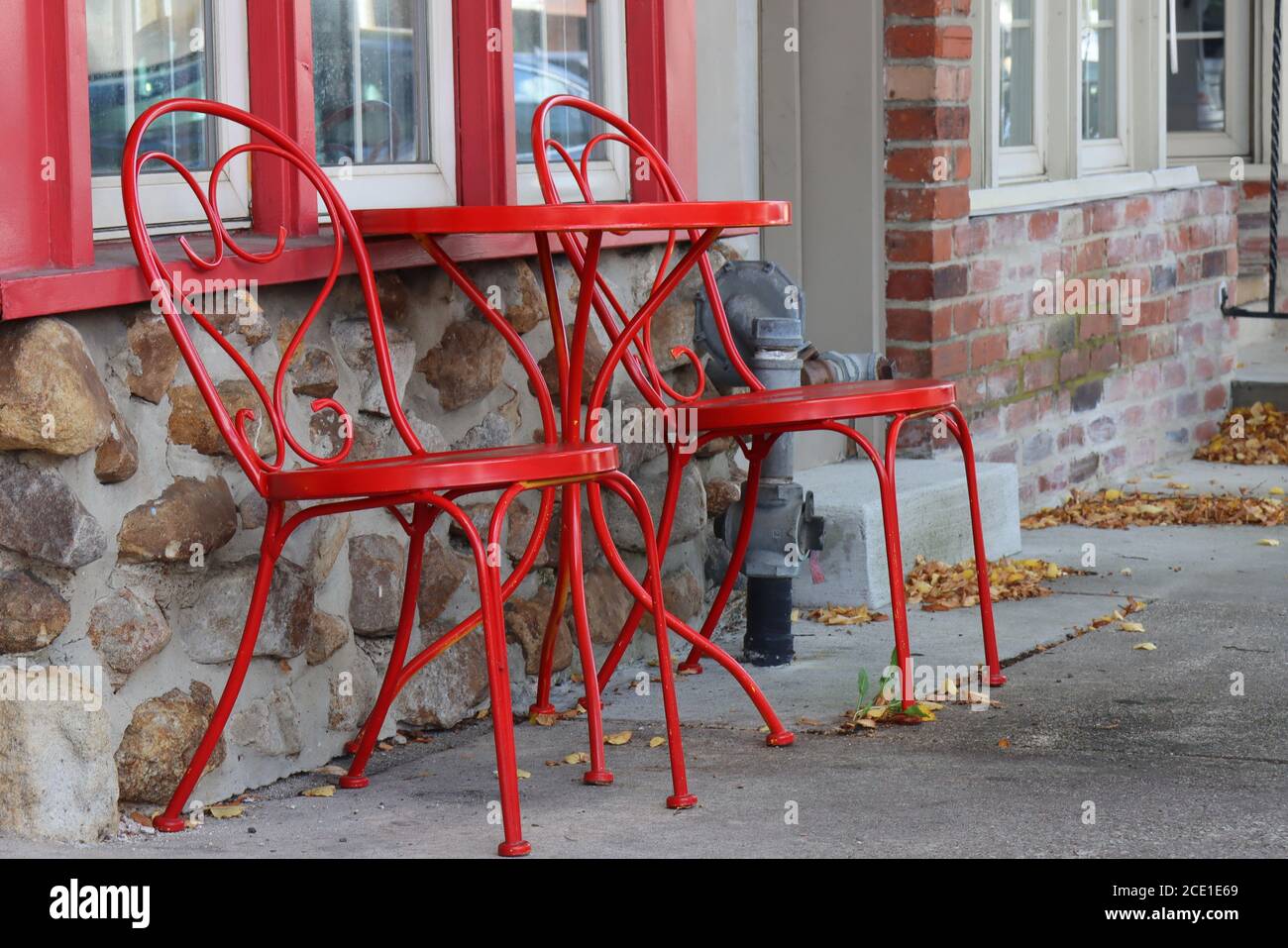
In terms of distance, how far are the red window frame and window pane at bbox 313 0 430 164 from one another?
10 cm

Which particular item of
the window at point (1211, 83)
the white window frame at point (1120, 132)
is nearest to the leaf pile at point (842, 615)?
the white window frame at point (1120, 132)

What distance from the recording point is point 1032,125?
263 inches

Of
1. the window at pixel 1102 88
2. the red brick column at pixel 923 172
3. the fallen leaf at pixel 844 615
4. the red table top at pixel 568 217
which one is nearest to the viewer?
the red table top at pixel 568 217

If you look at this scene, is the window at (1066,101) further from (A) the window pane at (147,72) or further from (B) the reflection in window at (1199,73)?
(A) the window pane at (147,72)

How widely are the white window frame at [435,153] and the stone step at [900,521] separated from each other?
1.55 m

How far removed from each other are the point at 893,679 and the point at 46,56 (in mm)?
2039

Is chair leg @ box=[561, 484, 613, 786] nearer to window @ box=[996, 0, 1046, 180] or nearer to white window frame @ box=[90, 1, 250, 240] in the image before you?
white window frame @ box=[90, 1, 250, 240]

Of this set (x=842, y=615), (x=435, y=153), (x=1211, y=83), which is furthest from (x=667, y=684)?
(x=1211, y=83)

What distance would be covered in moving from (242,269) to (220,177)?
288mm

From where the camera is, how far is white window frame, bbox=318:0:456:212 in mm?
3865

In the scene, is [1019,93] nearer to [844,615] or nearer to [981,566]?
[844,615]

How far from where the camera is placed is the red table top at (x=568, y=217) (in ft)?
10.5

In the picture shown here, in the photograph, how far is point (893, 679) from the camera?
12.8 ft

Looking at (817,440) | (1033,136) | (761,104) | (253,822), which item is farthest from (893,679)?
(1033,136)
